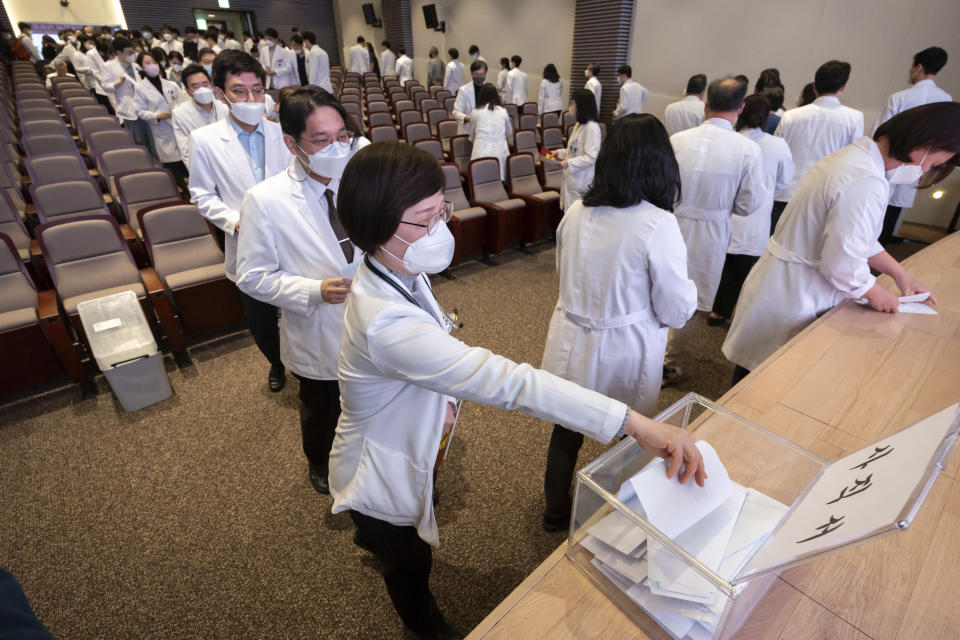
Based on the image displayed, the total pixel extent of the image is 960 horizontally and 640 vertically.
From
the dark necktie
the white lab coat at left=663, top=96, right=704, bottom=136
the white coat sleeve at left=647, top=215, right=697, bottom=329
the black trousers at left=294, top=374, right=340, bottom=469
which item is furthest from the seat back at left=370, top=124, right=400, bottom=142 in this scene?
the white coat sleeve at left=647, top=215, right=697, bottom=329

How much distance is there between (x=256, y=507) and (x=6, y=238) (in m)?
2.26

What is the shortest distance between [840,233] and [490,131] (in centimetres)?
438

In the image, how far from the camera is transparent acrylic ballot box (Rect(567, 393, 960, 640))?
0.60 meters

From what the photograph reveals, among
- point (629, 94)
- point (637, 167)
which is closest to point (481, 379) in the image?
point (637, 167)

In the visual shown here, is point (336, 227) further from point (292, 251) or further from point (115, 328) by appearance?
point (115, 328)

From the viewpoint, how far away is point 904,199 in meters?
4.21

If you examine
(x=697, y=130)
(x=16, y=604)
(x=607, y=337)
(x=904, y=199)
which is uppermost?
(x=697, y=130)

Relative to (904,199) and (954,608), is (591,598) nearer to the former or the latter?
(954,608)

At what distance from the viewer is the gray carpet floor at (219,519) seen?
1722mm

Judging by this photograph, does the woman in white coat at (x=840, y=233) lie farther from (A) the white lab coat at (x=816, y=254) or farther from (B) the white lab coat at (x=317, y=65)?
(B) the white lab coat at (x=317, y=65)

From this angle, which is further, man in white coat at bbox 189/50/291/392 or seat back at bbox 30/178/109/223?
seat back at bbox 30/178/109/223

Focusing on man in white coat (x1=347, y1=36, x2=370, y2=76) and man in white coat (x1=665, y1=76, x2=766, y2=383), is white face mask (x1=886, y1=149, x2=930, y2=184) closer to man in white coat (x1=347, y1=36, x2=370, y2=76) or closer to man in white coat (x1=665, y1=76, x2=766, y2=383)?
man in white coat (x1=665, y1=76, x2=766, y2=383)

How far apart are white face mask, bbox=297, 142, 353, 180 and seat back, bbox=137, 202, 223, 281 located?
2.09 metres

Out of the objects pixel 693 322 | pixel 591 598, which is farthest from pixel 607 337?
pixel 693 322
